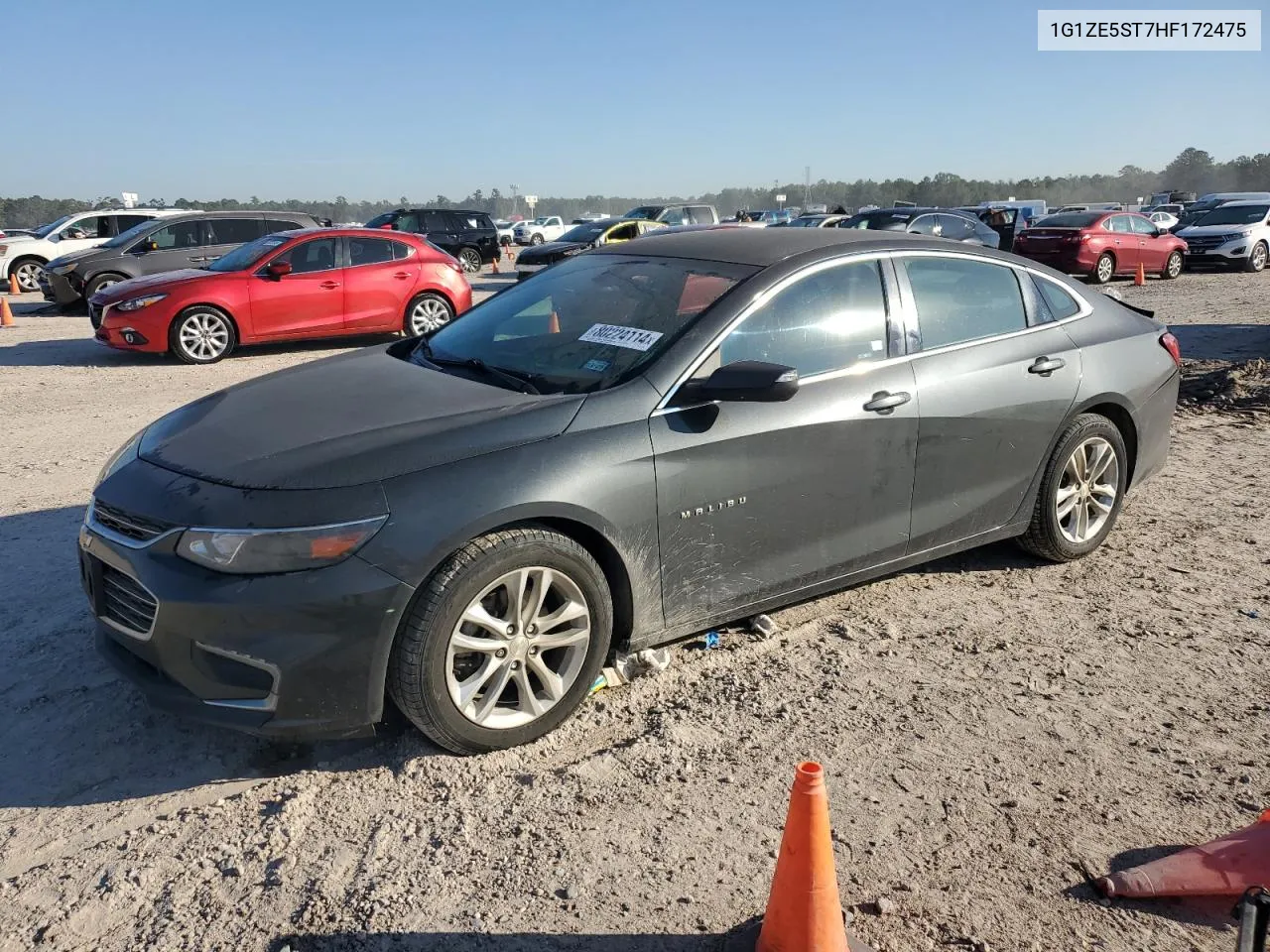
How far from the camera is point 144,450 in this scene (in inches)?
140

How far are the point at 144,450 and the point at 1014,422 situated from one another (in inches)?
144

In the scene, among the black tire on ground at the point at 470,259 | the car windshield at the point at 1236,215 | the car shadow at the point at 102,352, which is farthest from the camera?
the black tire on ground at the point at 470,259

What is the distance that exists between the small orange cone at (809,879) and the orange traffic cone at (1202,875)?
2.90ft

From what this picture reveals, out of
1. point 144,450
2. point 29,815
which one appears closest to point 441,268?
point 144,450

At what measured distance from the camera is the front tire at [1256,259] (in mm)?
22641

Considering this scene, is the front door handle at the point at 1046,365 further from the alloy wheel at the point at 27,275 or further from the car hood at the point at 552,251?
the alloy wheel at the point at 27,275

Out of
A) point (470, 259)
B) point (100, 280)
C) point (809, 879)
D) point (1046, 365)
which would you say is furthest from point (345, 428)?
point (470, 259)

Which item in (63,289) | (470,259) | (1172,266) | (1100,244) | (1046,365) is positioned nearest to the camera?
(1046,365)

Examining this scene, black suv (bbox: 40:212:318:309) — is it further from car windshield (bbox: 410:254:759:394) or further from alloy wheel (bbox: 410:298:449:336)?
car windshield (bbox: 410:254:759:394)

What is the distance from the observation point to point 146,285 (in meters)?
11.3

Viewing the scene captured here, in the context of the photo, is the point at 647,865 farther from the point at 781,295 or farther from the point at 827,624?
the point at 781,295

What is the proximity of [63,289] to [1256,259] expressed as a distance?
2498 centimetres

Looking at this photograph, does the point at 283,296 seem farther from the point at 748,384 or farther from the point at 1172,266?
the point at 1172,266

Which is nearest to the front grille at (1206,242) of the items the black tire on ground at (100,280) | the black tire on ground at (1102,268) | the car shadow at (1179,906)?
the black tire on ground at (1102,268)
